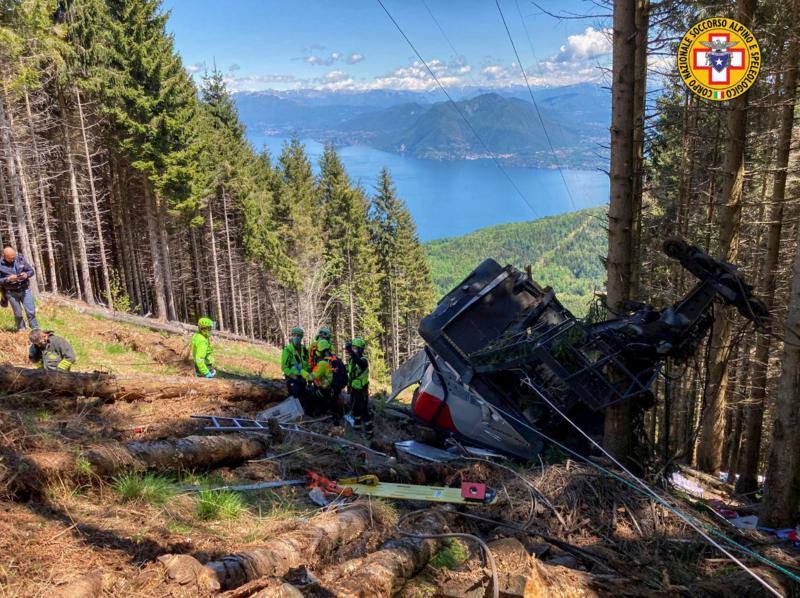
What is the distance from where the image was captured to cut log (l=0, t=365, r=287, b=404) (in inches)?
279

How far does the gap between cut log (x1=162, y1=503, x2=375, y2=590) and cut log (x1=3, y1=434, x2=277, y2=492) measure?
1809 mm

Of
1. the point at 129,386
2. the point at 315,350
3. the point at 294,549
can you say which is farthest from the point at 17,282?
the point at 294,549

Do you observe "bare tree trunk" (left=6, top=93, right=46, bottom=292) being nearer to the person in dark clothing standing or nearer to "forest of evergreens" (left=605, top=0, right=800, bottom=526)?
the person in dark clothing standing

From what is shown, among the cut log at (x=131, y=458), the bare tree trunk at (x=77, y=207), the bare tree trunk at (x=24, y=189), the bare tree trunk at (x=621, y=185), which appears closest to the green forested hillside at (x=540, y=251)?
the bare tree trunk at (x=77, y=207)

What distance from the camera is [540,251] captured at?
13325 centimetres

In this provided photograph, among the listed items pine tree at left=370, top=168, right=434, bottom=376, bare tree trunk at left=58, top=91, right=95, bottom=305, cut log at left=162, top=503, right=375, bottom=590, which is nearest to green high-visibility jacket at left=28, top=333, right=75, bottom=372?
cut log at left=162, top=503, right=375, bottom=590

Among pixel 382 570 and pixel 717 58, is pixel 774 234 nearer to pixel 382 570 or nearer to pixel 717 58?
pixel 717 58

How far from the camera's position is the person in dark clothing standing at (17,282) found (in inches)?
431

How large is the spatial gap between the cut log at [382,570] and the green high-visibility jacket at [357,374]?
5.68 metres

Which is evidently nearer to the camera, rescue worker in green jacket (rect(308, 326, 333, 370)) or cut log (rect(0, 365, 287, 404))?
cut log (rect(0, 365, 287, 404))

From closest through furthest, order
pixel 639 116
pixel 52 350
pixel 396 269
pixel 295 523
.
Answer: pixel 295 523, pixel 52 350, pixel 639 116, pixel 396 269

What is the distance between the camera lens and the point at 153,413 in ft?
25.1

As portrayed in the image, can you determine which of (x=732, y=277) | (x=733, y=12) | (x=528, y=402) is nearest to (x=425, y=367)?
(x=528, y=402)

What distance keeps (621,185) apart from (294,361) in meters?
6.32
